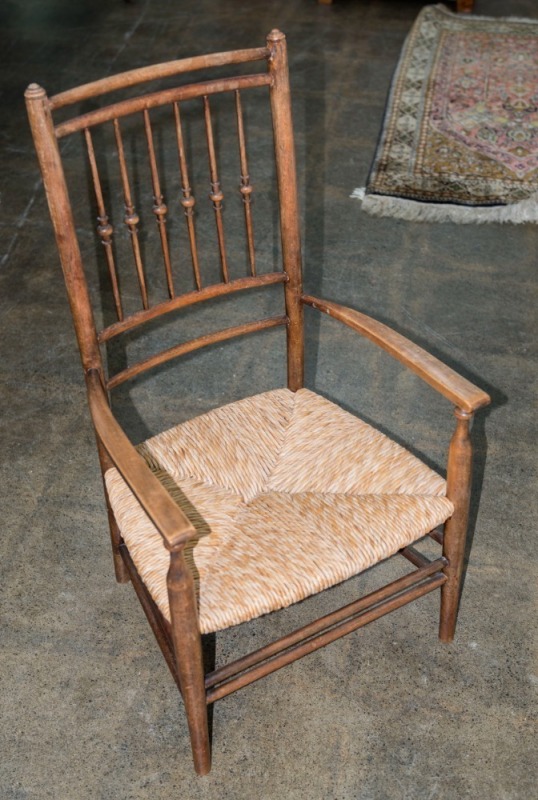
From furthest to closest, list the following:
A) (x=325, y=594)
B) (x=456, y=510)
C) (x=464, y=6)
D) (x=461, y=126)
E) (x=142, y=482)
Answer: (x=464, y=6) < (x=461, y=126) < (x=325, y=594) < (x=456, y=510) < (x=142, y=482)

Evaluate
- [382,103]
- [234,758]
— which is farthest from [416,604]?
[382,103]

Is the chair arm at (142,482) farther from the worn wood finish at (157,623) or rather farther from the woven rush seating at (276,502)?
the worn wood finish at (157,623)

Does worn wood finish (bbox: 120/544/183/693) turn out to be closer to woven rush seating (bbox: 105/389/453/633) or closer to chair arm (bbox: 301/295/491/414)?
woven rush seating (bbox: 105/389/453/633)

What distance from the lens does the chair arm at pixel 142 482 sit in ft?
3.80

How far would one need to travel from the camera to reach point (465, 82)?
377cm

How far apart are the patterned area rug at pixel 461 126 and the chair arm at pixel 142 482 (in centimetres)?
182

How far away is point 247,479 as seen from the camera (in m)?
1.56

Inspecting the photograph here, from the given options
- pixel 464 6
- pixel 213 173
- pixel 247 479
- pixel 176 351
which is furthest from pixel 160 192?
pixel 464 6

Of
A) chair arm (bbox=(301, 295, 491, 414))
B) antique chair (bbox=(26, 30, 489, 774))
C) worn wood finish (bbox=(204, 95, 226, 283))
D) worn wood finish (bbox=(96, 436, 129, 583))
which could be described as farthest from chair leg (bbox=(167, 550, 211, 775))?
worn wood finish (bbox=(204, 95, 226, 283))

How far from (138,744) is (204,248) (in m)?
1.66

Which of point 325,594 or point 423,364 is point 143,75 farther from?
point 325,594

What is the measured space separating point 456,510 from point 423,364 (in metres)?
0.24

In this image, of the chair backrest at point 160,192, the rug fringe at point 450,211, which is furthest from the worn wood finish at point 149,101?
the rug fringe at point 450,211

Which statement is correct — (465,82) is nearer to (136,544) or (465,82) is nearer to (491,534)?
(491,534)
